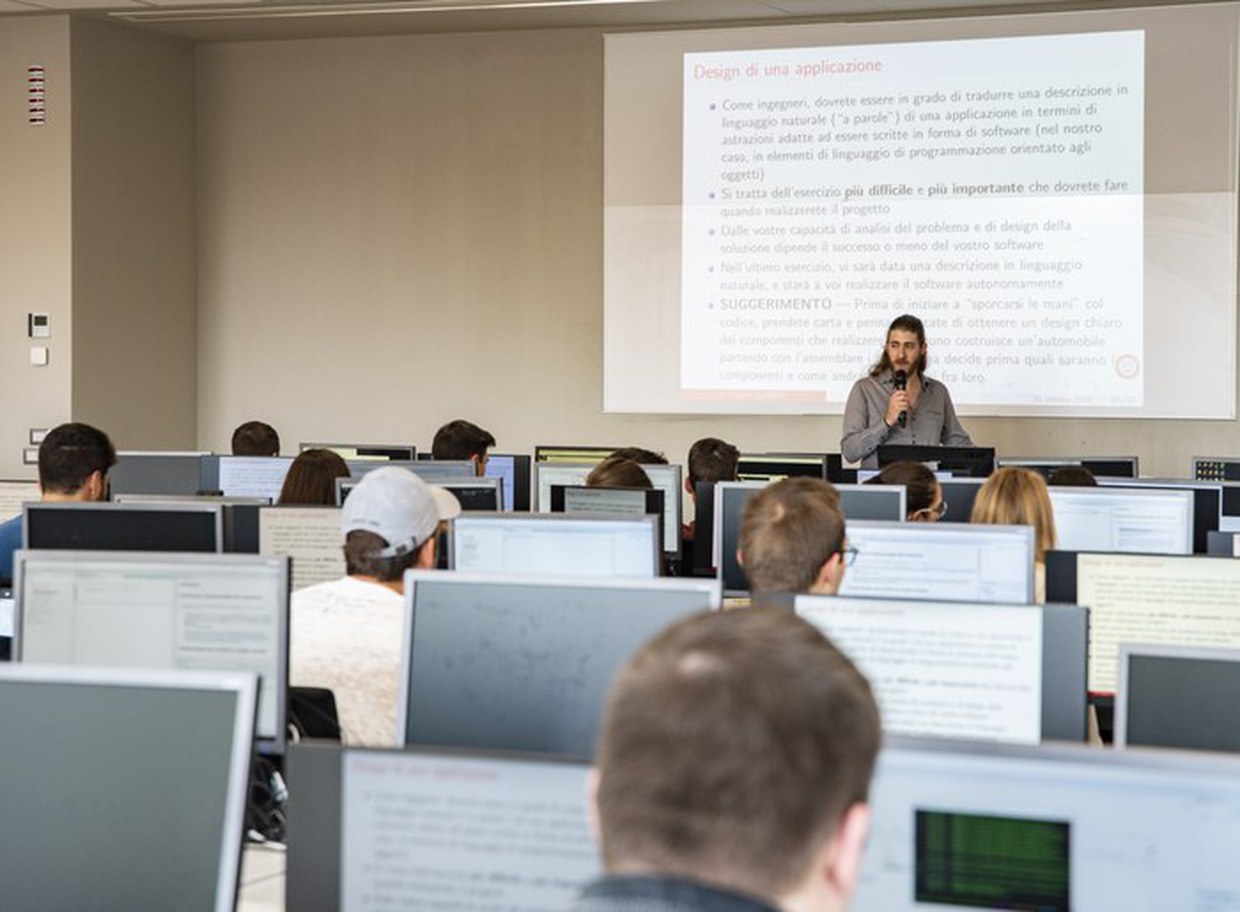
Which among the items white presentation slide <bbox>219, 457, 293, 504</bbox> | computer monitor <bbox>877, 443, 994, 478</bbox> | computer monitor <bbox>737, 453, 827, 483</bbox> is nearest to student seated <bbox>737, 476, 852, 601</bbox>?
computer monitor <bbox>877, 443, 994, 478</bbox>

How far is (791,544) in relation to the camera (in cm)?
345

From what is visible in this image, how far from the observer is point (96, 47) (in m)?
9.77

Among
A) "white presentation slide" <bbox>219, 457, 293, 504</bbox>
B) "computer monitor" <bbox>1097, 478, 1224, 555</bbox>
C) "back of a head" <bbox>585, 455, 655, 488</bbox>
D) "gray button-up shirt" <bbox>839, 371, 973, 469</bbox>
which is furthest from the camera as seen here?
"gray button-up shirt" <bbox>839, 371, 973, 469</bbox>

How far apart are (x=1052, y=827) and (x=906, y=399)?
6.31 metres

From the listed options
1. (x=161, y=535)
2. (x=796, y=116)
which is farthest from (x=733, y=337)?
(x=161, y=535)

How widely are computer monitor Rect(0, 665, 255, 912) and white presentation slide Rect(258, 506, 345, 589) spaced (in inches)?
119

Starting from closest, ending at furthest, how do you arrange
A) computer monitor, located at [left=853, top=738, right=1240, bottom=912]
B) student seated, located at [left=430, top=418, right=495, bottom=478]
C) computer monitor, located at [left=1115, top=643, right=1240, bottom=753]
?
computer monitor, located at [left=853, top=738, right=1240, bottom=912] < computer monitor, located at [left=1115, top=643, right=1240, bottom=753] < student seated, located at [left=430, top=418, right=495, bottom=478]

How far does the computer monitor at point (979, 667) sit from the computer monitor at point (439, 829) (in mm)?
1275

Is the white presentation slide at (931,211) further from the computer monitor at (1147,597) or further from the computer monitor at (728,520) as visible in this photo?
the computer monitor at (1147,597)

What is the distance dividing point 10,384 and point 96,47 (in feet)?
5.90

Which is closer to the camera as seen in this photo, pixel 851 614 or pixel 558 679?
pixel 558 679

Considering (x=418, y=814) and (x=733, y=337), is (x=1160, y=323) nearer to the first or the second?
(x=733, y=337)

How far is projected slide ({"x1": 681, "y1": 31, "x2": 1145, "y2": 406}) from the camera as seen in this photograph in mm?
8938

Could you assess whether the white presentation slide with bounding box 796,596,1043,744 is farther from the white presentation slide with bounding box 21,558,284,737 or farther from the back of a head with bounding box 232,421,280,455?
the back of a head with bounding box 232,421,280,455
